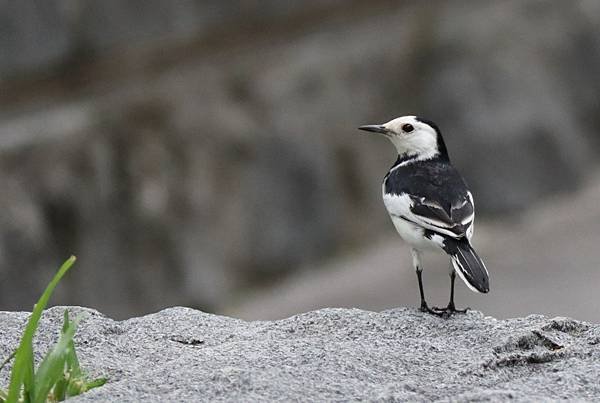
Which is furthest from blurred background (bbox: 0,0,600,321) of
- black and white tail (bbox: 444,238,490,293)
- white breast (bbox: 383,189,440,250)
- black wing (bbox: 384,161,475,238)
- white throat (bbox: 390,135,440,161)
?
black and white tail (bbox: 444,238,490,293)

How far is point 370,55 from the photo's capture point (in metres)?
9.94

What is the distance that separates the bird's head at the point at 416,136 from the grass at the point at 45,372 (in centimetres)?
226

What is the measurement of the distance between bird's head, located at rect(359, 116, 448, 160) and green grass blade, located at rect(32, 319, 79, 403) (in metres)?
2.36

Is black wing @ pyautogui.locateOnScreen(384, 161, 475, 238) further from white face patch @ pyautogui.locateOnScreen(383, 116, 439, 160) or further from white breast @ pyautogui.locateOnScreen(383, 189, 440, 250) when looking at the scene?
white face patch @ pyautogui.locateOnScreen(383, 116, 439, 160)

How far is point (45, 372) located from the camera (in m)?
3.22

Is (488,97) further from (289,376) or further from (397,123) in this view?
(289,376)

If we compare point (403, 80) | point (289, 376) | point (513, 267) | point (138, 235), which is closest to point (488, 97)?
point (403, 80)

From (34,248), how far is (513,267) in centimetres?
348

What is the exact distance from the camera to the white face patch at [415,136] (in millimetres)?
5328

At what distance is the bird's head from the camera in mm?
5328

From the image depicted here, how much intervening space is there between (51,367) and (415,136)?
2.49 m

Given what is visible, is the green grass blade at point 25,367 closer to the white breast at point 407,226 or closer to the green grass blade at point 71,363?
the green grass blade at point 71,363

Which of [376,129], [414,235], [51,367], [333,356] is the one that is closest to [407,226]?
[414,235]

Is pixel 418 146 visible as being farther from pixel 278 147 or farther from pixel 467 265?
pixel 278 147
